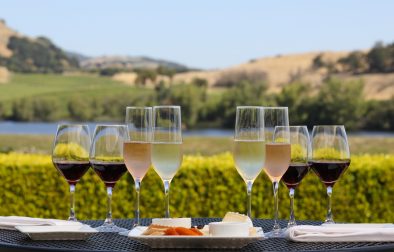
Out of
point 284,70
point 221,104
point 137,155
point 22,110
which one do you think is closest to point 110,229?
point 137,155

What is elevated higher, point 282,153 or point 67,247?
point 282,153

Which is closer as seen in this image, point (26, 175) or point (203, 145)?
point (26, 175)

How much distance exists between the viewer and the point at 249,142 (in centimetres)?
273

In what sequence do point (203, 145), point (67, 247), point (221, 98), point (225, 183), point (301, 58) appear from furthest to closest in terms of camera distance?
point (301, 58) → point (221, 98) → point (203, 145) → point (225, 183) → point (67, 247)

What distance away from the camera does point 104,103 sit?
156 ft

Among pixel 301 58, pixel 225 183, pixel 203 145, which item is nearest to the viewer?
pixel 225 183

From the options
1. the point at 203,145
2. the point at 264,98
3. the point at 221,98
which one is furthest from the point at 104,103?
the point at 203,145

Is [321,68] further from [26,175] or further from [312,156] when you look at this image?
[312,156]

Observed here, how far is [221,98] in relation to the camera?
47.2 m

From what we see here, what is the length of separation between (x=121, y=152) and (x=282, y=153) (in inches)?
24.8

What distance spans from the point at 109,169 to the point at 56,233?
1.28ft

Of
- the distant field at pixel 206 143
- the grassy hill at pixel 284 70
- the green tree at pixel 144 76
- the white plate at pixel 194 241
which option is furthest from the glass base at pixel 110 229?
the grassy hill at pixel 284 70

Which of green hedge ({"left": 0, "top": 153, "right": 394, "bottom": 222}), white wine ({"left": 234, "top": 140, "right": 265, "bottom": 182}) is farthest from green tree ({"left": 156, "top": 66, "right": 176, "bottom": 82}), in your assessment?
white wine ({"left": 234, "top": 140, "right": 265, "bottom": 182})

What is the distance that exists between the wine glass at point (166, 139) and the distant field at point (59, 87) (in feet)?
148
